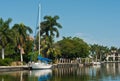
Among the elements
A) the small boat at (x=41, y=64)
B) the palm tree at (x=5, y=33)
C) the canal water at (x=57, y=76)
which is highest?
the palm tree at (x=5, y=33)

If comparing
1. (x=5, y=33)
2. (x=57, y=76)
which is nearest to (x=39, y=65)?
(x=5, y=33)

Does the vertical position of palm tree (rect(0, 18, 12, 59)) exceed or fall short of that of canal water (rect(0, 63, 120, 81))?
it exceeds it

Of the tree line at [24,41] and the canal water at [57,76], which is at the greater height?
the tree line at [24,41]

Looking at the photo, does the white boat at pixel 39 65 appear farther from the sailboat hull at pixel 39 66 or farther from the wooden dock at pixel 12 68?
the wooden dock at pixel 12 68

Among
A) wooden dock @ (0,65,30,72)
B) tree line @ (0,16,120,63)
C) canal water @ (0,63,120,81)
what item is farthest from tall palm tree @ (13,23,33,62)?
canal water @ (0,63,120,81)

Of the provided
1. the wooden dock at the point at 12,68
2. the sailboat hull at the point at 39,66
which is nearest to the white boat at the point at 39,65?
the sailboat hull at the point at 39,66

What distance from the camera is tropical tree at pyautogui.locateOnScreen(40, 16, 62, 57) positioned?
117875mm

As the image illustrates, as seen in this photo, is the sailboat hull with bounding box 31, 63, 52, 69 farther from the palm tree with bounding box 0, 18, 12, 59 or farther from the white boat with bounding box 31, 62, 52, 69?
the palm tree with bounding box 0, 18, 12, 59

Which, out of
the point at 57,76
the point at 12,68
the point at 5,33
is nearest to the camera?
the point at 57,76

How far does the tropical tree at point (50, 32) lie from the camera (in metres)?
118

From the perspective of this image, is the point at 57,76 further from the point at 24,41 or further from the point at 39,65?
the point at 24,41

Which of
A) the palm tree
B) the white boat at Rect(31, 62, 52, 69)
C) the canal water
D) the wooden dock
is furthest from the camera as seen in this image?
the white boat at Rect(31, 62, 52, 69)

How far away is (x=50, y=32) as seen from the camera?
12100cm

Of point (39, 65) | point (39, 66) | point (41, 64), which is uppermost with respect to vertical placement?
point (41, 64)
